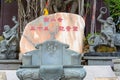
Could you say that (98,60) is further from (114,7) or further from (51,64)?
(114,7)

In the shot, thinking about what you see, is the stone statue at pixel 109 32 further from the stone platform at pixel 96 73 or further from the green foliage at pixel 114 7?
the green foliage at pixel 114 7

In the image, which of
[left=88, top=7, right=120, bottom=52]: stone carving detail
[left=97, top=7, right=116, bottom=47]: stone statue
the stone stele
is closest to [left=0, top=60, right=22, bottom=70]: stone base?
the stone stele

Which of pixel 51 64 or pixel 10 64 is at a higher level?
pixel 51 64

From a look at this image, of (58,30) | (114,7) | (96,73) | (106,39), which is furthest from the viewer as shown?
(114,7)

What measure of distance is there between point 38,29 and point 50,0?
337 cm

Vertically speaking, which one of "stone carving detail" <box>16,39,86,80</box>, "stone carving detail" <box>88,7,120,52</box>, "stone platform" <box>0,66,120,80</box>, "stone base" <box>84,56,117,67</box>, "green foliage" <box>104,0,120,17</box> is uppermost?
"green foliage" <box>104,0,120,17</box>

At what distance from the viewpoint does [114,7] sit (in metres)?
15.4

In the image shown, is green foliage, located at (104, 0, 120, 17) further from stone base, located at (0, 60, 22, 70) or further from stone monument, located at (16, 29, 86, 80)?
stone monument, located at (16, 29, 86, 80)

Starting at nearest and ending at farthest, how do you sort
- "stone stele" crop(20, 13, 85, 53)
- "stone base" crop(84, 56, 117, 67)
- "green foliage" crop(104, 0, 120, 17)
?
1. "stone stele" crop(20, 13, 85, 53)
2. "stone base" crop(84, 56, 117, 67)
3. "green foliage" crop(104, 0, 120, 17)

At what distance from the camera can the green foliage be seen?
1489 centimetres

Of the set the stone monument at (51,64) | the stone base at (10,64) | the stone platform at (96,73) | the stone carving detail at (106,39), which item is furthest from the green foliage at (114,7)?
the stone monument at (51,64)

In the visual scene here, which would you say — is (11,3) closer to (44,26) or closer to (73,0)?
(73,0)

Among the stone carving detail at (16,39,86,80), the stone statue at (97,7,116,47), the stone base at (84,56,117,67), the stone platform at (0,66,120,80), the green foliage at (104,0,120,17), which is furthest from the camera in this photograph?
the green foliage at (104,0,120,17)

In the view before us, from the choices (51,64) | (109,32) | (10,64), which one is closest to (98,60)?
(109,32)
